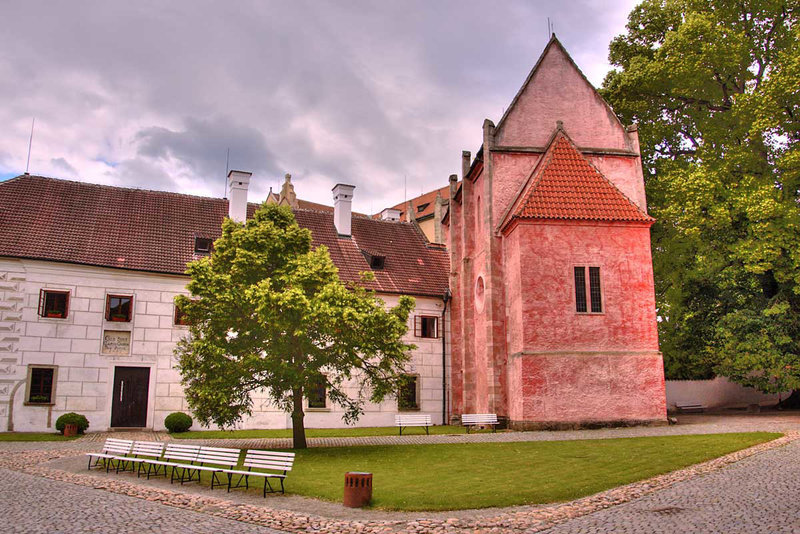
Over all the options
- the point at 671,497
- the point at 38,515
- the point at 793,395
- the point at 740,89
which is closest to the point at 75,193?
the point at 38,515

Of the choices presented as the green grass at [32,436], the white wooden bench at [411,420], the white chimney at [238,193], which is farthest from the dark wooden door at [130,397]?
the white wooden bench at [411,420]

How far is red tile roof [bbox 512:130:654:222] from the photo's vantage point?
928 inches

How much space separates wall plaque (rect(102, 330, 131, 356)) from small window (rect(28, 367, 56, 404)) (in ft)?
6.63

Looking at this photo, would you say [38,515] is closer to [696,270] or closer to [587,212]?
[587,212]

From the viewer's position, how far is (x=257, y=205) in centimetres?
3247

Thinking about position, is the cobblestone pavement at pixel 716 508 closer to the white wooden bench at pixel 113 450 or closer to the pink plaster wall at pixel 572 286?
the pink plaster wall at pixel 572 286

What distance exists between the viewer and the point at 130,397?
25.2 metres

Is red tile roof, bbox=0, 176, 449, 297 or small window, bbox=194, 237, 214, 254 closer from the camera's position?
red tile roof, bbox=0, 176, 449, 297

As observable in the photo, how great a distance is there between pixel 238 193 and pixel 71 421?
A: 12242 millimetres

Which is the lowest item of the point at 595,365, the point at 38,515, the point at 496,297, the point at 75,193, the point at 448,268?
the point at 38,515

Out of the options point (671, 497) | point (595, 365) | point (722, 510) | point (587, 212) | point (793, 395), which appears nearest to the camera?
point (722, 510)

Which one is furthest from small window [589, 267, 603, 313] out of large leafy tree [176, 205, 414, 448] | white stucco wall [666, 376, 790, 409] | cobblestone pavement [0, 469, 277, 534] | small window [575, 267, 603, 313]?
cobblestone pavement [0, 469, 277, 534]

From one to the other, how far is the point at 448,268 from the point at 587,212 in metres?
10.7

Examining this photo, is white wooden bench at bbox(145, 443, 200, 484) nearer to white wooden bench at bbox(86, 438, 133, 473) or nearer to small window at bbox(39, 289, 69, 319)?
white wooden bench at bbox(86, 438, 133, 473)
